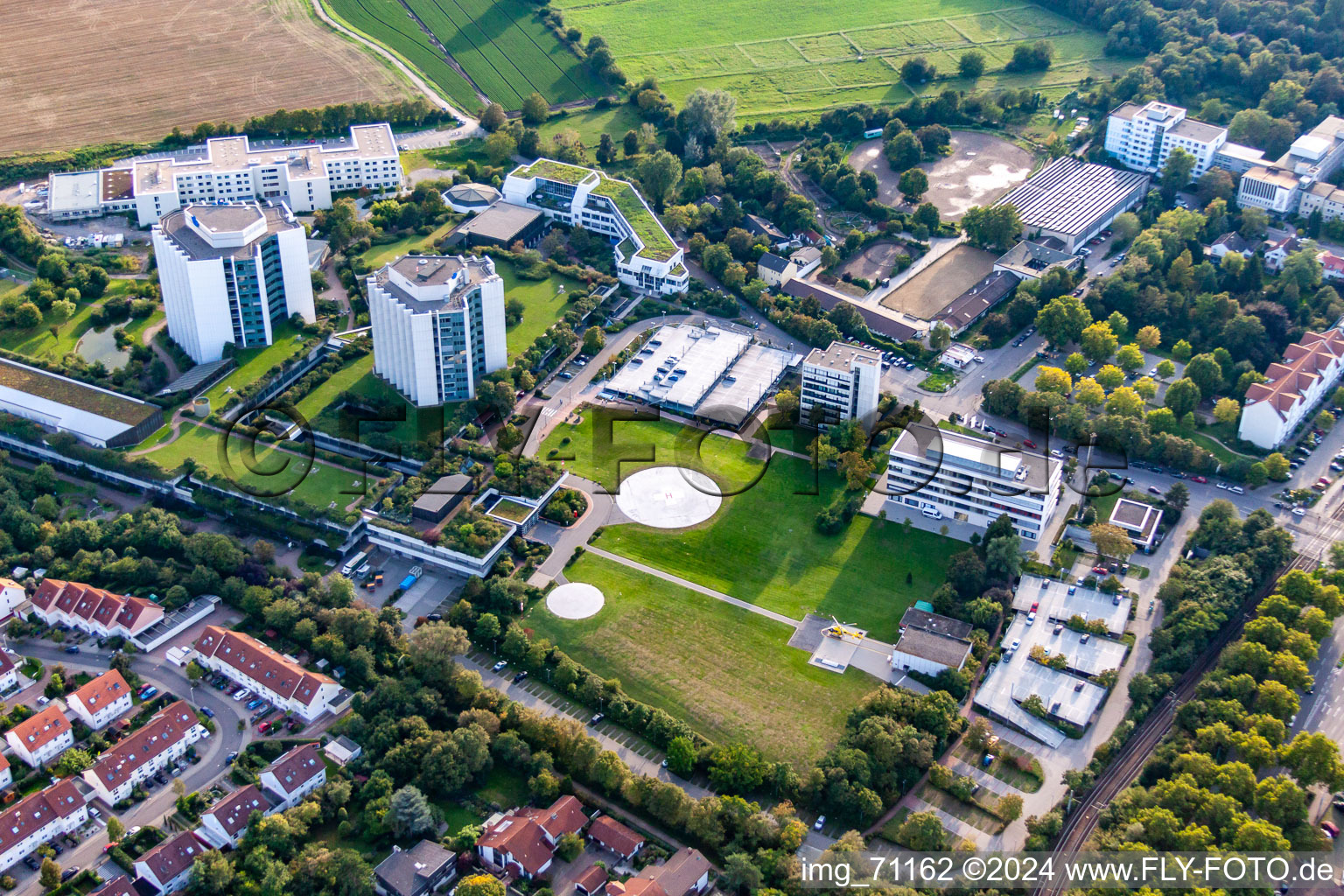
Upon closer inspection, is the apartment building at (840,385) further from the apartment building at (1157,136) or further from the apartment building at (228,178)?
the apartment building at (228,178)

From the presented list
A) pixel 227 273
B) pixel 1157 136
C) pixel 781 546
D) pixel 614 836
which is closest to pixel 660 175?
pixel 227 273

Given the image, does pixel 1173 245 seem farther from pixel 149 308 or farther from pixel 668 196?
pixel 149 308

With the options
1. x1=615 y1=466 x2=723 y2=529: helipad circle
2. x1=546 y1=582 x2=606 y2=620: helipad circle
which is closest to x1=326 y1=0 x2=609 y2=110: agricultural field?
x1=615 y1=466 x2=723 y2=529: helipad circle

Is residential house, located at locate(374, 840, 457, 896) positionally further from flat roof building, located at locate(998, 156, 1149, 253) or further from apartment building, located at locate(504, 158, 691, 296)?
flat roof building, located at locate(998, 156, 1149, 253)

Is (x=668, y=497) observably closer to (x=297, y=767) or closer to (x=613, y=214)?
(x=297, y=767)

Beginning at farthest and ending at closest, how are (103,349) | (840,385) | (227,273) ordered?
1. (103,349)
2. (227,273)
3. (840,385)
